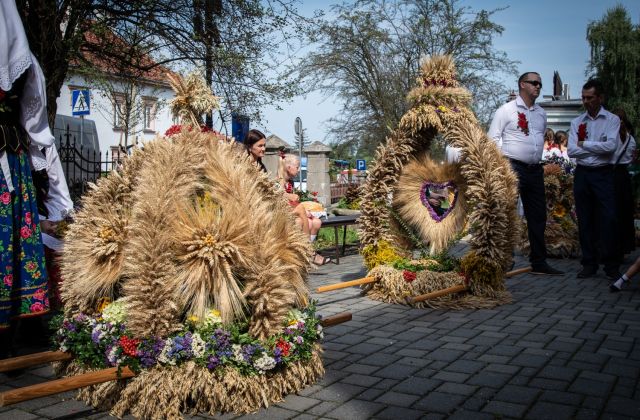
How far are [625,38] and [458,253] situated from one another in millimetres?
23211

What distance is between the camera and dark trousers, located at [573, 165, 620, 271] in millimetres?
7430

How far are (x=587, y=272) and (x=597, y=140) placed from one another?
1.69 meters

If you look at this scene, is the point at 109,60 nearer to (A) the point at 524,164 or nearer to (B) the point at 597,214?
(A) the point at 524,164

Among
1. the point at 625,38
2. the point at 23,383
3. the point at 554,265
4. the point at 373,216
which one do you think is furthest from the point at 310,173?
the point at 625,38

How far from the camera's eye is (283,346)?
11.0ft

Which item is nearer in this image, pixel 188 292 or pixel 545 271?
pixel 188 292

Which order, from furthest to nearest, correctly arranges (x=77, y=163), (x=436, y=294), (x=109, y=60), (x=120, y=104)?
(x=120, y=104)
(x=77, y=163)
(x=109, y=60)
(x=436, y=294)

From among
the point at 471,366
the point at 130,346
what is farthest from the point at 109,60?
the point at 471,366

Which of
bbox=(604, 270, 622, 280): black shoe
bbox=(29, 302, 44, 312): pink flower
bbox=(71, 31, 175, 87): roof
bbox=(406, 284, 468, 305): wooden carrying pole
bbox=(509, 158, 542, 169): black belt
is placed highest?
bbox=(71, 31, 175, 87): roof

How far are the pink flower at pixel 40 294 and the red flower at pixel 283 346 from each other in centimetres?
167

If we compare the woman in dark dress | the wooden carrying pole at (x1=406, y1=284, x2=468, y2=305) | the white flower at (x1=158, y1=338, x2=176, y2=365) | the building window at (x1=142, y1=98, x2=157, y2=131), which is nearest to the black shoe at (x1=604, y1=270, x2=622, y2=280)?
the wooden carrying pole at (x1=406, y1=284, x2=468, y2=305)

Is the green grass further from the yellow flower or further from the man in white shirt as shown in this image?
the yellow flower

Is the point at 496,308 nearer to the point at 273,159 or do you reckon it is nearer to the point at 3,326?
the point at 3,326

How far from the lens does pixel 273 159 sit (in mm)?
15656
